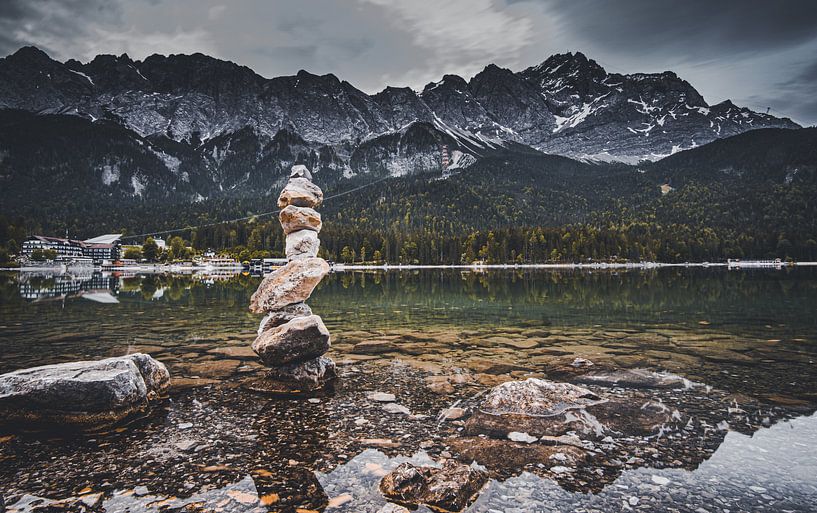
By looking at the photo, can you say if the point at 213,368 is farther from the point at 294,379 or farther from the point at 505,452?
the point at 505,452

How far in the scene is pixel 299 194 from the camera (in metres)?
18.4

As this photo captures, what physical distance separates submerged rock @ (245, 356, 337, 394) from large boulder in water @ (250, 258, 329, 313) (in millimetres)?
2353

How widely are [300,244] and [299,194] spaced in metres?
2.05

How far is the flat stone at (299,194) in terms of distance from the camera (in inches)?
722

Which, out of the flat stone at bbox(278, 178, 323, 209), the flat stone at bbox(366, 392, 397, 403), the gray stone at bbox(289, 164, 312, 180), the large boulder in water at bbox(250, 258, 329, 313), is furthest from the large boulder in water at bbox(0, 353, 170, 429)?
the gray stone at bbox(289, 164, 312, 180)

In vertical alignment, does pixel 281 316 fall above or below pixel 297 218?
below

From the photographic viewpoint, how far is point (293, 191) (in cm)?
1830

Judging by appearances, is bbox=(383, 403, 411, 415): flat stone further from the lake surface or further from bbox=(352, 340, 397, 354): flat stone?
bbox=(352, 340, 397, 354): flat stone

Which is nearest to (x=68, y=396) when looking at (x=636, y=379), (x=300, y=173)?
(x=300, y=173)

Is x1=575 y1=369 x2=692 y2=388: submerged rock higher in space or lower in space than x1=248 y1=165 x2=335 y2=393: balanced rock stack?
lower

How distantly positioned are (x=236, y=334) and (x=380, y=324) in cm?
934

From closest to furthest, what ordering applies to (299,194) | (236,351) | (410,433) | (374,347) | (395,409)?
(410,433) < (395,409) < (299,194) < (236,351) < (374,347)

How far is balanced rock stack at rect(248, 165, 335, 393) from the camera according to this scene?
595 inches

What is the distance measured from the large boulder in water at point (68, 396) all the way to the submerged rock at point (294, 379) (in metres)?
3.83
